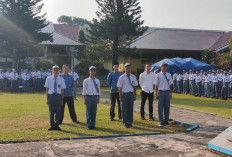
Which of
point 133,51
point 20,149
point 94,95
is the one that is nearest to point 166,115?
point 94,95

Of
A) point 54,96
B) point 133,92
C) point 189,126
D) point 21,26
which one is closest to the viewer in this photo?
point 54,96

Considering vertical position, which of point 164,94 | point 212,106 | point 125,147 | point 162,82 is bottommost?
point 125,147

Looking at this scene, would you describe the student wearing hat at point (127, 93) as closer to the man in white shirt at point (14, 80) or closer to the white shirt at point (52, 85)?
the white shirt at point (52, 85)

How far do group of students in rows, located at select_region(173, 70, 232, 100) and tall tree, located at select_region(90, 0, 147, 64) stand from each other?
856 centimetres

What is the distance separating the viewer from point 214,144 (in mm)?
7141

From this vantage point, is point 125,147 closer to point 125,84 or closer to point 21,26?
point 125,84

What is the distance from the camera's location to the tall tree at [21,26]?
105 feet

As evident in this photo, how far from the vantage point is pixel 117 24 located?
31.9 metres

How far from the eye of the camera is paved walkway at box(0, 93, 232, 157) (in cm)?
688

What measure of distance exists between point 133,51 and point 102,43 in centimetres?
352

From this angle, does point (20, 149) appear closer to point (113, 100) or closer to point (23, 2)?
point (113, 100)

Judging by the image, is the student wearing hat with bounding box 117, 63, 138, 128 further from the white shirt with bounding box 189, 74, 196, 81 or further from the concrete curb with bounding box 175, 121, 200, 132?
the white shirt with bounding box 189, 74, 196, 81

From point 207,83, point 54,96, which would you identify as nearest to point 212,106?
point 207,83

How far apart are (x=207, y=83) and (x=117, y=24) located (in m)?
13.2
